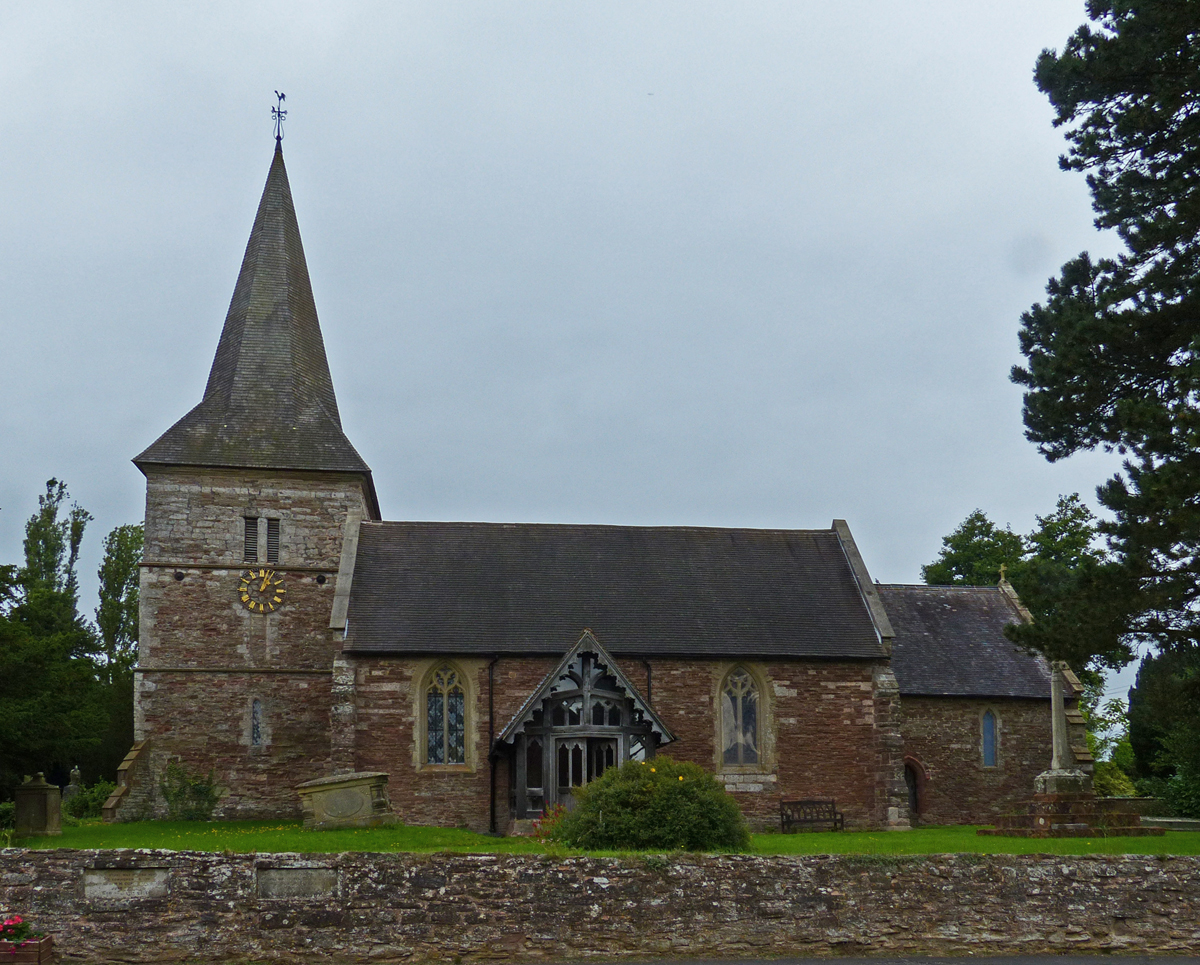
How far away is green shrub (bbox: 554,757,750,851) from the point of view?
1645 centimetres

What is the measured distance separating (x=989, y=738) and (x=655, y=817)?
61.9 ft

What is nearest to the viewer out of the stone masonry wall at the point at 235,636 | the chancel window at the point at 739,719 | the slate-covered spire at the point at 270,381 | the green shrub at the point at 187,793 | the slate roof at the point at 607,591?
the slate roof at the point at 607,591

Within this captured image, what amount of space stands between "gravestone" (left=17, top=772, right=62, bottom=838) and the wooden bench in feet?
53.2

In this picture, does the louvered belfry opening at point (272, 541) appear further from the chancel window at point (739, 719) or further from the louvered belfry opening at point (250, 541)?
the chancel window at point (739, 719)

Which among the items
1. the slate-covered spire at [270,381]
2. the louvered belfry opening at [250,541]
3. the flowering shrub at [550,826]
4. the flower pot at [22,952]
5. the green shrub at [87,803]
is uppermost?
the slate-covered spire at [270,381]

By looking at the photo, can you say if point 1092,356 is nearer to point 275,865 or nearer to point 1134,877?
point 1134,877

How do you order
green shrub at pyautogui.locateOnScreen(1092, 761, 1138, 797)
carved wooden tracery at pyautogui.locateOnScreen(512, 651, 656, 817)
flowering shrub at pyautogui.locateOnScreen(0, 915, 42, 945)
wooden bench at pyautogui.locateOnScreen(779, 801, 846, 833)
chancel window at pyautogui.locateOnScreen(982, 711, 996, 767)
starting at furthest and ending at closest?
green shrub at pyautogui.locateOnScreen(1092, 761, 1138, 797), chancel window at pyautogui.locateOnScreen(982, 711, 996, 767), wooden bench at pyautogui.locateOnScreen(779, 801, 846, 833), carved wooden tracery at pyautogui.locateOnScreen(512, 651, 656, 817), flowering shrub at pyautogui.locateOnScreen(0, 915, 42, 945)

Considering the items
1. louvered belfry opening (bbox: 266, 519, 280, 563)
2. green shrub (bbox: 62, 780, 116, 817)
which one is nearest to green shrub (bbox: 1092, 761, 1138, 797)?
louvered belfry opening (bbox: 266, 519, 280, 563)

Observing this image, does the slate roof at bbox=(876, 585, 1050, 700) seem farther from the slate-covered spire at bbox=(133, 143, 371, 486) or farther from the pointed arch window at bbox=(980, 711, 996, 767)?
the slate-covered spire at bbox=(133, 143, 371, 486)

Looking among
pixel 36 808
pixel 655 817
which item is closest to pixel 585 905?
pixel 655 817

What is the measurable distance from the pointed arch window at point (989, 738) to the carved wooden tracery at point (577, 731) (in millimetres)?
10471

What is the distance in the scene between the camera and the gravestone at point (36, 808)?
24875mm

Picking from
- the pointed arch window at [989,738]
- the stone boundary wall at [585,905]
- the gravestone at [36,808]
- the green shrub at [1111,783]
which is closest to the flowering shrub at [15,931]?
the stone boundary wall at [585,905]

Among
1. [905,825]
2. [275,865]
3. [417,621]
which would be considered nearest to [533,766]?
[417,621]
